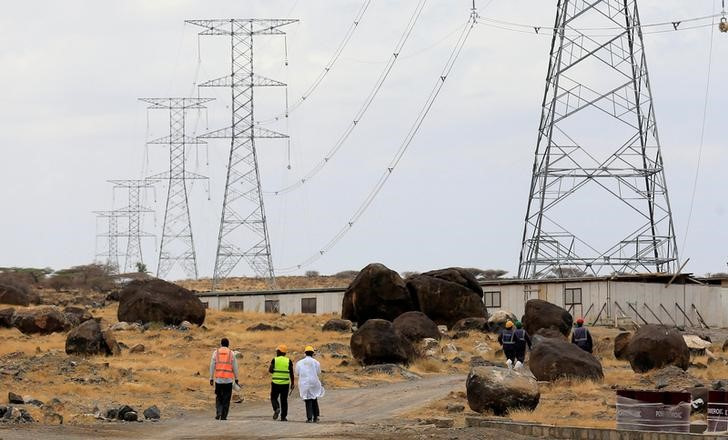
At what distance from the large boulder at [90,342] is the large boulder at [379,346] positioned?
28.0 ft

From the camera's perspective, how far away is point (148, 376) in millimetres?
40250

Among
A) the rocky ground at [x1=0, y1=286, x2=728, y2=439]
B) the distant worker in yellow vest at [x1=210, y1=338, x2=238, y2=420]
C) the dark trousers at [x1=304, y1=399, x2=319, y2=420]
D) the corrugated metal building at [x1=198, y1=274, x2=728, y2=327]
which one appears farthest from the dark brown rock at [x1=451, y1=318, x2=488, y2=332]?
the dark trousers at [x1=304, y1=399, x2=319, y2=420]

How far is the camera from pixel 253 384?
4097 cm

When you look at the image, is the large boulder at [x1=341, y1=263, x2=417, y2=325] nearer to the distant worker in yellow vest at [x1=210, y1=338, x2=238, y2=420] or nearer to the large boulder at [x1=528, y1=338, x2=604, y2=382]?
the large boulder at [x1=528, y1=338, x2=604, y2=382]

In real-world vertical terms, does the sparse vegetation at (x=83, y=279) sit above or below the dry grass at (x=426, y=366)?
above

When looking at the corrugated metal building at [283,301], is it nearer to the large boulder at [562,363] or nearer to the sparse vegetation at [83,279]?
the sparse vegetation at [83,279]

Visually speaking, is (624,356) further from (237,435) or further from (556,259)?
(237,435)

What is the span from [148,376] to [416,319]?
15.7 m

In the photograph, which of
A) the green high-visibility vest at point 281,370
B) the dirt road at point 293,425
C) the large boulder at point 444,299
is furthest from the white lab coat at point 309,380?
the large boulder at point 444,299

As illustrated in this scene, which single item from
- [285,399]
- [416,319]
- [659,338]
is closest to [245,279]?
[416,319]

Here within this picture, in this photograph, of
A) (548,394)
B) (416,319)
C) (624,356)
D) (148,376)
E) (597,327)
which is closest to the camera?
(548,394)

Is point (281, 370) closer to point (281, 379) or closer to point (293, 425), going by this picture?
point (281, 379)

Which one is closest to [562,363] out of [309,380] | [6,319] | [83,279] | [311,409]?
[311,409]

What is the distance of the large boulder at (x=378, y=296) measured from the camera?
5925 centimetres
